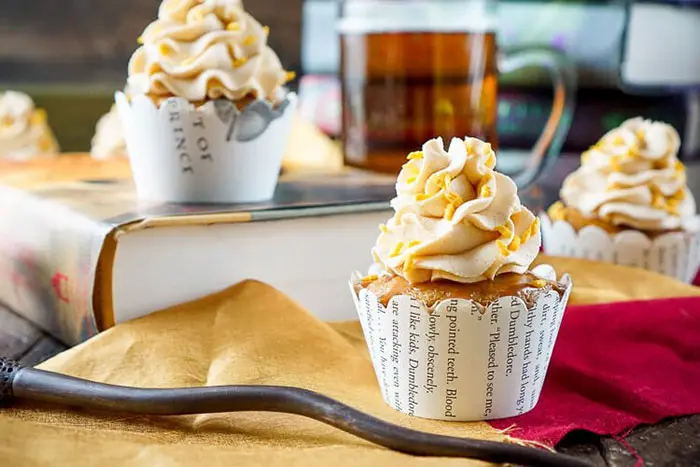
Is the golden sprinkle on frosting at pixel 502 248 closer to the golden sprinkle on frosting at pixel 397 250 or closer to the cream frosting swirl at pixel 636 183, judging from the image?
the golden sprinkle on frosting at pixel 397 250

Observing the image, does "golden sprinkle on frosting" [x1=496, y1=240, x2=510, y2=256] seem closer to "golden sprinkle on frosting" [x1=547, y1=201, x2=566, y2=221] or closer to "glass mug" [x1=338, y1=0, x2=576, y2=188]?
"golden sprinkle on frosting" [x1=547, y1=201, x2=566, y2=221]

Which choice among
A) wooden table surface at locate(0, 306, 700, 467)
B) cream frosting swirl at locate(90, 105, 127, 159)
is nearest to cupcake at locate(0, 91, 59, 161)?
cream frosting swirl at locate(90, 105, 127, 159)

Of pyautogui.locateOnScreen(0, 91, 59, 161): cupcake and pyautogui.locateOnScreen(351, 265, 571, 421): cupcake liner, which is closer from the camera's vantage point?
pyautogui.locateOnScreen(351, 265, 571, 421): cupcake liner

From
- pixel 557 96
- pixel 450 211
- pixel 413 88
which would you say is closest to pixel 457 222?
pixel 450 211

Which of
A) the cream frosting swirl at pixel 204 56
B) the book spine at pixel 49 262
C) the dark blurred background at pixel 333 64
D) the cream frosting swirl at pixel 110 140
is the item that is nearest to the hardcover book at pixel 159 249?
the book spine at pixel 49 262

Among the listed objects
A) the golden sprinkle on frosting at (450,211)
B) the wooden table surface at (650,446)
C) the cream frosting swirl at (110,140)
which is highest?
the golden sprinkle on frosting at (450,211)

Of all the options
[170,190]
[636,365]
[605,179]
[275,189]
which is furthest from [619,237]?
[170,190]
